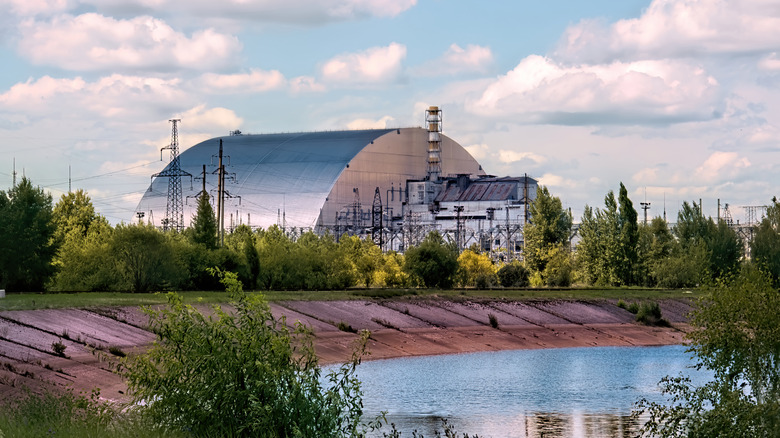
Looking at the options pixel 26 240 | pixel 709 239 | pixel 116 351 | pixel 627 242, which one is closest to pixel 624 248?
pixel 627 242

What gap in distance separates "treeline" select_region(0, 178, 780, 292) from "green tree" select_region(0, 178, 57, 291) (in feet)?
0.21

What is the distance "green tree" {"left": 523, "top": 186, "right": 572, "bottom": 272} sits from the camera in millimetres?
105875

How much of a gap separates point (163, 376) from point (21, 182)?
52.7 meters

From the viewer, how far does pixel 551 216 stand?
108062 millimetres

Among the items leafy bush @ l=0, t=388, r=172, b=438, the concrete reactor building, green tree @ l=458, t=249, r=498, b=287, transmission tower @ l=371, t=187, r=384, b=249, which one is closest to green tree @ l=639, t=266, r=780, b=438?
leafy bush @ l=0, t=388, r=172, b=438

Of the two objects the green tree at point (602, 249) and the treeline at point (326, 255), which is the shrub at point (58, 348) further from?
the green tree at point (602, 249)

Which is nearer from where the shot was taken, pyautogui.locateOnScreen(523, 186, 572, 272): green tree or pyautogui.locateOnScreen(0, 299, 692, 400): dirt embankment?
pyautogui.locateOnScreen(0, 299, 692, 400): dirt embankment

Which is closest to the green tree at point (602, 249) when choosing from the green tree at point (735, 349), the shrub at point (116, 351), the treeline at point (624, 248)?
the treeline at point (624, 248)

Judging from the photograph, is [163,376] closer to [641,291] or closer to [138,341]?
[138,341]

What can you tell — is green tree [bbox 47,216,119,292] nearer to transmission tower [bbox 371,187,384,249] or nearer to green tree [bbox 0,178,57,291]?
green tree [bbox 0,178,57,291]

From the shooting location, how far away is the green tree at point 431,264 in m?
90.2

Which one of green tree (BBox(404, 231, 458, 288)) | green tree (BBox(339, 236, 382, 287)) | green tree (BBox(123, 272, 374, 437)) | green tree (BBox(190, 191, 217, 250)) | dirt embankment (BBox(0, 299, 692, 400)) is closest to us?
green tree (BBox(123, 272, 374, 437))

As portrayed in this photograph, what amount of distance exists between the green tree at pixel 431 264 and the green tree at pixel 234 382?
7198 centimetres

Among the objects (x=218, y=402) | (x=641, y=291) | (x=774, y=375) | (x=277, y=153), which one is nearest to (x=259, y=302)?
(x=218, y=402)
